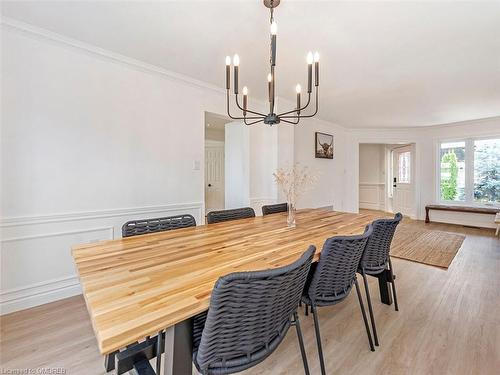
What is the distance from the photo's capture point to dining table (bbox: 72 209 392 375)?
71 centimetres

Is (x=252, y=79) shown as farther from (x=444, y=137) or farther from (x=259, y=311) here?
(x=444, y=137)

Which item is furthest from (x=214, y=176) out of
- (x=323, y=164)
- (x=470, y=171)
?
(x=470, y=171)

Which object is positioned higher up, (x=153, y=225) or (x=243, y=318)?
(x=153, y=225)

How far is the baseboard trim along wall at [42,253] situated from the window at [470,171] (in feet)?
23.0

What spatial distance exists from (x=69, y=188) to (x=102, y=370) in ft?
5.22

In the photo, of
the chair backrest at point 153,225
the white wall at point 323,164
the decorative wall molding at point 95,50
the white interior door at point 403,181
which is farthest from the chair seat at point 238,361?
the white interior door at point 403,181

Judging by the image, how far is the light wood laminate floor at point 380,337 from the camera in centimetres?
146

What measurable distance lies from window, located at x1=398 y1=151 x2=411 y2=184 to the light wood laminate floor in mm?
4990

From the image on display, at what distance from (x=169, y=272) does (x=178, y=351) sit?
11.5 inches

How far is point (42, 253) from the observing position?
7.07 ft

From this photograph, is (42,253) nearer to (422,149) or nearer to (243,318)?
(243,318)

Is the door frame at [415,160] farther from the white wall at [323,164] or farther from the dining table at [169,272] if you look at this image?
the dining table at [169,272]

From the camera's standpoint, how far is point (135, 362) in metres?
1.09

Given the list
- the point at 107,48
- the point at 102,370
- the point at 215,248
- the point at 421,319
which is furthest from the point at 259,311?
the point at 107,48
